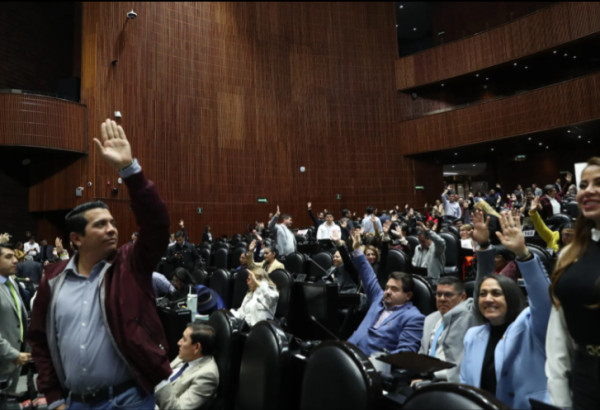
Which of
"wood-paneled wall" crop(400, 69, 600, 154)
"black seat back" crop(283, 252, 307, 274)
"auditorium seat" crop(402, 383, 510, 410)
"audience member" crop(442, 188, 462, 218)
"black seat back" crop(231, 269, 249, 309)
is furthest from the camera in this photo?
"wood-paneled wall" crop(400, 69, 600, 154)

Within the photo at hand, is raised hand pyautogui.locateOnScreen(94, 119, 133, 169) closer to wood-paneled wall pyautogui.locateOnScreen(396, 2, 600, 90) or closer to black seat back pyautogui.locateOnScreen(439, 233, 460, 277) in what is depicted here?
black seat back pyautogui.locateOnScreen(439, 233, 460, 277)

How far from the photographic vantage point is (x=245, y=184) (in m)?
13.5

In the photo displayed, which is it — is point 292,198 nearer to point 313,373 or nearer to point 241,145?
point 241,145

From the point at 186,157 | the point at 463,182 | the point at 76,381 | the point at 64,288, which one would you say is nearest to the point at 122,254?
the point at 64,288

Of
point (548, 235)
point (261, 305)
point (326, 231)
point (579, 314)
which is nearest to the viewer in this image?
point (579, 314)

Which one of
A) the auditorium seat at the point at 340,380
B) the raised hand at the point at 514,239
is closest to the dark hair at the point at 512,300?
the raised hand at the point at 514,239

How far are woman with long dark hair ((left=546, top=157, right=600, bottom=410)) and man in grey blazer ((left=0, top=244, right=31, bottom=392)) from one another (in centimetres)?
274

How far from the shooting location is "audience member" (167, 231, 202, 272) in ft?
24.8

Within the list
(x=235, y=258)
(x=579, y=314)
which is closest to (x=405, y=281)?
(x=579, y=314)

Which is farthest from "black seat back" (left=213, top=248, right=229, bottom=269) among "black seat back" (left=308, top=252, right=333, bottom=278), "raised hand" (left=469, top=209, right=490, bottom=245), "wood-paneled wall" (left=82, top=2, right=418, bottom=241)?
"raised hand" (left=469, top=209, right=490, bottom=245)

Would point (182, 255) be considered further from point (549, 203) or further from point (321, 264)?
point (549, 203)

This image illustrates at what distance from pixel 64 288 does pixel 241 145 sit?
39.7 ft

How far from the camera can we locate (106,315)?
1.57 metres

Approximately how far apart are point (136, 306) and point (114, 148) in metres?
0.54
